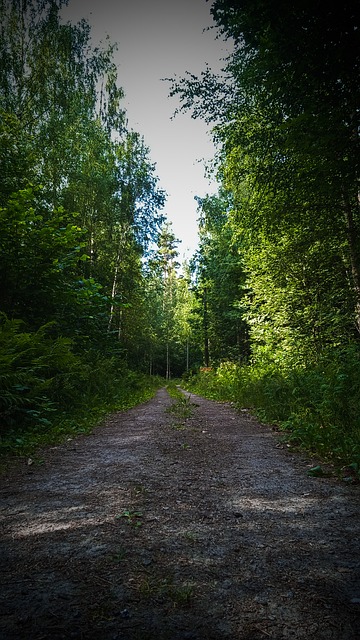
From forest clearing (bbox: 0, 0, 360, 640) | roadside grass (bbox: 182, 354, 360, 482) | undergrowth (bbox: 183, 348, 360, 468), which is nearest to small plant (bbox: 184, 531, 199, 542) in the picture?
forest clearing (bbox: 0, 0, 360, 640)

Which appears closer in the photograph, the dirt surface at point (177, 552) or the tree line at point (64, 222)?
the dirt surface at point (177, 552)

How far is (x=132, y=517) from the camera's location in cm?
247

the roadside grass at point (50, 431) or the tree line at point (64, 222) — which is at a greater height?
the tree line at point (64, 222)

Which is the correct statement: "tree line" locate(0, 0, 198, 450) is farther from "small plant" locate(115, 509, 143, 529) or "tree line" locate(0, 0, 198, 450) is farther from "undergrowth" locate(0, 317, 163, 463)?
"small plant" locate(115, 509, 143, 529)

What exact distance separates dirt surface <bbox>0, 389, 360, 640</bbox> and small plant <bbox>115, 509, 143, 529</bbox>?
2 centimetres

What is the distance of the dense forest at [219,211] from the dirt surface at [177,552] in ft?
4.88

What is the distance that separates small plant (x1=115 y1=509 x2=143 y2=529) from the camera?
2.37 metres

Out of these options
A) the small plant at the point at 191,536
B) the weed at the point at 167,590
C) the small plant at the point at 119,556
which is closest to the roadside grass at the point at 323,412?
the small plant at the point at 191,536

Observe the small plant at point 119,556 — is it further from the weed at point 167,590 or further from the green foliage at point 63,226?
the green foliage at point 63,226

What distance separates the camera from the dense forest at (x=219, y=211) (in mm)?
→ 4500

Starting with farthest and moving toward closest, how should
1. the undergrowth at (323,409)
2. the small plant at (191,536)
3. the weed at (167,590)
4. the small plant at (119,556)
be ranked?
1. the undergrowth at (323,409)
2. the small plant at (191,536)
3. the small plant at (119,556)
4. the weed at (167,590)

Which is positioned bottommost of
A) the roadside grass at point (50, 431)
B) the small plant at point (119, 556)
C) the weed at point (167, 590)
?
the roadside grass at point (50, 431)

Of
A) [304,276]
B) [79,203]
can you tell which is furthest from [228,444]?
[79,203]

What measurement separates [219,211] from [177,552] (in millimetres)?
19747
